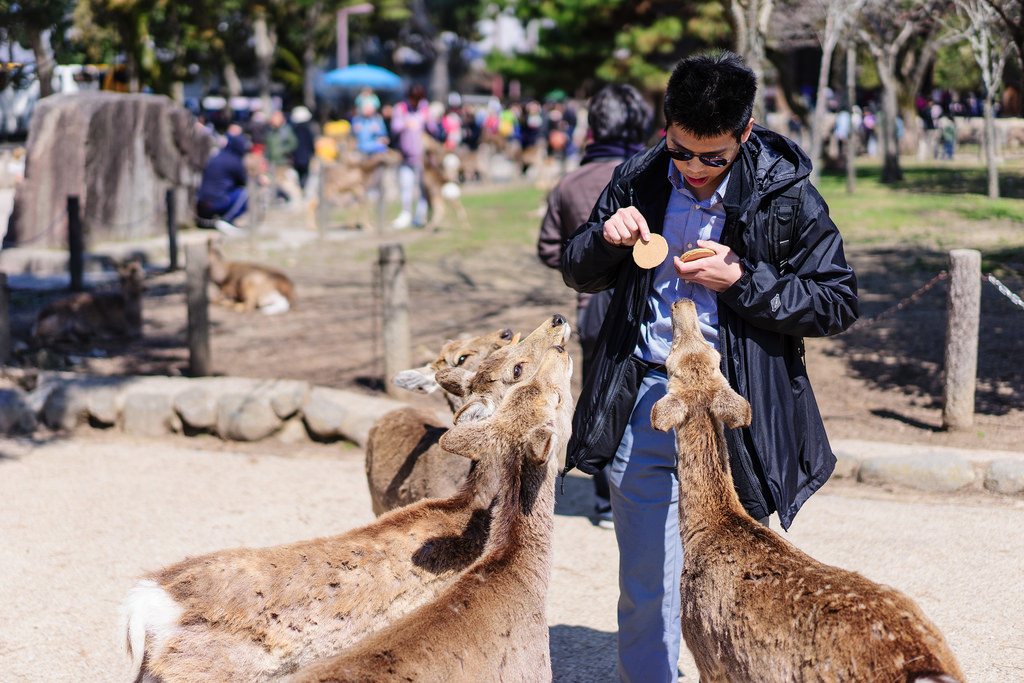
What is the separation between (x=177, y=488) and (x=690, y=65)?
4924mm

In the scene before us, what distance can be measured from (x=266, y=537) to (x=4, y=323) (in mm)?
4253

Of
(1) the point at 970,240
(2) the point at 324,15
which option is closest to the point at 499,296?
(1) the point at 970,240

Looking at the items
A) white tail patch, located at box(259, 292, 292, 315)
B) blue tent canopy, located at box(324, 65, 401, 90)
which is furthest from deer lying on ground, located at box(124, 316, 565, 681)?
blue tent canopy, located at box(324, 65, 401, 90)

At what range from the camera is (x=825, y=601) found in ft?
8.72

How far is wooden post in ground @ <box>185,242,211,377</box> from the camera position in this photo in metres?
8.35

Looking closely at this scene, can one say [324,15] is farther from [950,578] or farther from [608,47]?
[950,578]

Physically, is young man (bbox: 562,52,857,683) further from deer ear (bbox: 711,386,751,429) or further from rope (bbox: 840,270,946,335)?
rope (bbox: 840,270,946,335)

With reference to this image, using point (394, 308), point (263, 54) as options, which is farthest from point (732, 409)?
point (263, 54)

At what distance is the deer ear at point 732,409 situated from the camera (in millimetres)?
2961

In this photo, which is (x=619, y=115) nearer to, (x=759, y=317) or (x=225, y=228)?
(x=759, y=317)

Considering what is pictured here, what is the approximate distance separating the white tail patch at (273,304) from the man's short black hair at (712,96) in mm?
9181

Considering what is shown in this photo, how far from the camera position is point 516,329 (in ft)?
32.7

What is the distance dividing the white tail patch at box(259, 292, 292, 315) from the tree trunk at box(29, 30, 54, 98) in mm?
5494

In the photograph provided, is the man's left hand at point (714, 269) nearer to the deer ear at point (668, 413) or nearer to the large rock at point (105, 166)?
the deer ear at point (668, 413)
